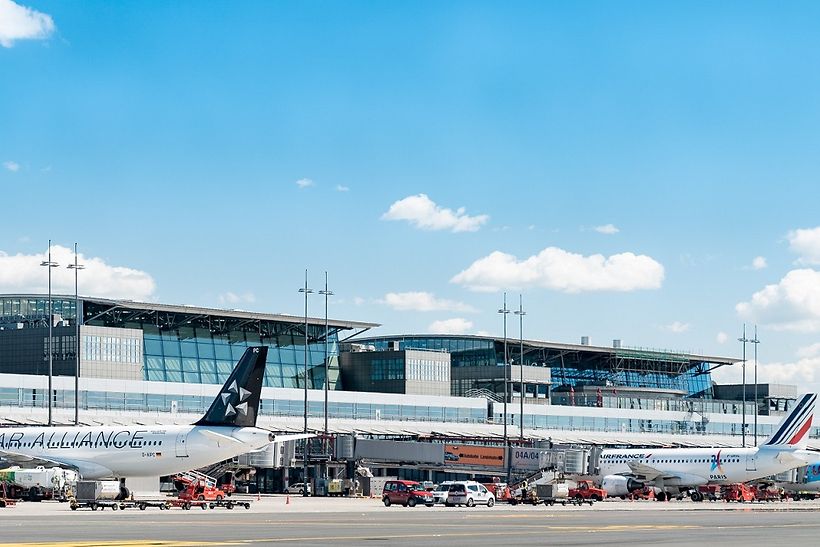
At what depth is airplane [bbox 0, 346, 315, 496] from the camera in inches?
2908

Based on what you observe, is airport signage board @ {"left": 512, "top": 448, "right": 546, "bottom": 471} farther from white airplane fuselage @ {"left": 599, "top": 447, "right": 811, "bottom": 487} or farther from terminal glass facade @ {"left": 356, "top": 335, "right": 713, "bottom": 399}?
terminal glass facade @ {"left": 356, "top": 335, "right": 713, "bottom": 399}

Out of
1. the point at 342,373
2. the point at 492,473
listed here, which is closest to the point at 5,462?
the point at 492,473

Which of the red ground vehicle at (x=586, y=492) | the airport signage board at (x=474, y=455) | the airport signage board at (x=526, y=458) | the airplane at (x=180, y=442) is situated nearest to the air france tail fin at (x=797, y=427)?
the red ground vehicle at (x=586, y=492)

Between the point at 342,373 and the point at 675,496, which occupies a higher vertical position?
the point at 342,373

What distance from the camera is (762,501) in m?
95.9

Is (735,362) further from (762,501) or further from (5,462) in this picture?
(5,462)

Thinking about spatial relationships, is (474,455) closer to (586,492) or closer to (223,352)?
(586,492)

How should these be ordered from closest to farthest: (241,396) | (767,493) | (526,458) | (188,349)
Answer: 1. (241,396)
2. (526,458)
3. (767,493)
4. (188,349)

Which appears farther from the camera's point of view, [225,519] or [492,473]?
[492,473]

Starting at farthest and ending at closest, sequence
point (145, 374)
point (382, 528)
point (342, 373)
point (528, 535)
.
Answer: point (342, 373), point (145, 374), point (382, 528), point (528, 535)

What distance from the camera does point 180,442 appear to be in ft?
244

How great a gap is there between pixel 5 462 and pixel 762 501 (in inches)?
2093

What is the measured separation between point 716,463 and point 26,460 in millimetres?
49568

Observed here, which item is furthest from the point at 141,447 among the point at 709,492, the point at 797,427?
the point at 797,427
